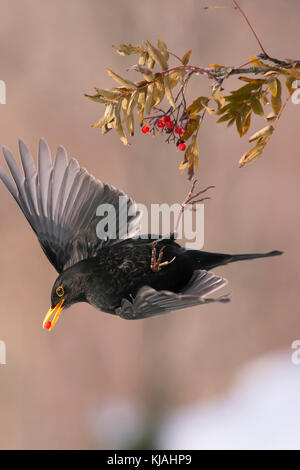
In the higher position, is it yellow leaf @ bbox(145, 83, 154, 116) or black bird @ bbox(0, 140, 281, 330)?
yellow leaf @ bbox(145, 83, 154, 116)

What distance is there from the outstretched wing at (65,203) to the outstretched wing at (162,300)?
0.10 m

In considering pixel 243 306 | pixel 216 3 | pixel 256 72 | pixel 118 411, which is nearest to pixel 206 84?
pixel 216 3

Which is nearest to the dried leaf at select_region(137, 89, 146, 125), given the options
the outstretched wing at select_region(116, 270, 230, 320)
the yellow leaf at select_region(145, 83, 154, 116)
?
the yellow leaf at select_region(145, 83, 154, 116)

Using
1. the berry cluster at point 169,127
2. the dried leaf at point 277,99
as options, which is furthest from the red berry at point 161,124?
the dried leaf at point 277,99

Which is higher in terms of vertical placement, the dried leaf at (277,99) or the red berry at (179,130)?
the dried leaf at (277,99)

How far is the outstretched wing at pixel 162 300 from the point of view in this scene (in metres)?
0.40

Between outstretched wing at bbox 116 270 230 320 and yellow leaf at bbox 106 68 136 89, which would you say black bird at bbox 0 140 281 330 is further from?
yellow leaf at bbox 106 68 136 89

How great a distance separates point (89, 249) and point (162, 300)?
0.56ft

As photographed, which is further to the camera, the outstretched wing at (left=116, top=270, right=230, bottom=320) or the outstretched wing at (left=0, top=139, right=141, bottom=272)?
the outstretched wing at (left=0, top=139, right=141, bottom=272)

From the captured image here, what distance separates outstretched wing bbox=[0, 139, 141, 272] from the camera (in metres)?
0.55

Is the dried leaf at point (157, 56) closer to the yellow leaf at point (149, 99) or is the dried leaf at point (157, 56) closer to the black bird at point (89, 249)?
the yellow leaf at point (149, 99)

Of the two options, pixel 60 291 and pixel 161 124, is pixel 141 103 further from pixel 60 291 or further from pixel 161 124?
pixel 60 291

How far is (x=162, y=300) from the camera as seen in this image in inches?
16.2

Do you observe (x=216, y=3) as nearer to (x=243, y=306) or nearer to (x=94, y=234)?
(x=243, y=306)
